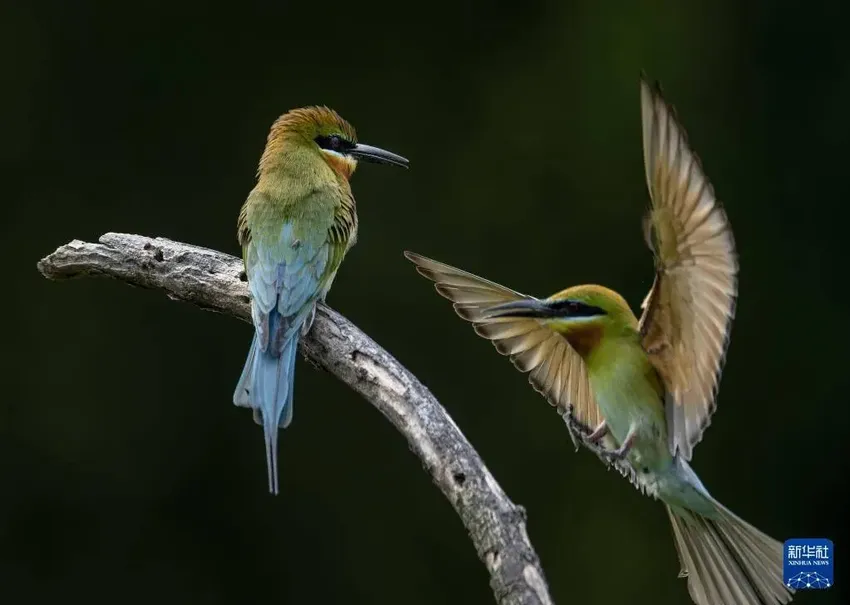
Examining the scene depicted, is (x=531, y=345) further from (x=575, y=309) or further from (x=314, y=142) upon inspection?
(x=314, y=142)

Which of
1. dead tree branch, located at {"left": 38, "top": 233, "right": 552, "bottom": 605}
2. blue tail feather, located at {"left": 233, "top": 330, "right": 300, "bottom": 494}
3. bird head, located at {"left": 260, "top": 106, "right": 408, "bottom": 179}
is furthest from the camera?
bird head, located at {"left": 260, "top": 106, "right": 408, "bottom": 179}

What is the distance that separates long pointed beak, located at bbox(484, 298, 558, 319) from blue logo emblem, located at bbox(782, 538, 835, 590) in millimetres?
830

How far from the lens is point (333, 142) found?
Result: 279 cm

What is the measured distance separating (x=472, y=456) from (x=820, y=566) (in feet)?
4.00

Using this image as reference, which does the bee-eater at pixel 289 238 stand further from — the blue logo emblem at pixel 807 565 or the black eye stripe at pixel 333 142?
the blue logo emblem at pixel 807 565

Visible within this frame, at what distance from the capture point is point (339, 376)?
2121 millimetres

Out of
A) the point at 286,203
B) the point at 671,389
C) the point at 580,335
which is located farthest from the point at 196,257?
the point at 671,389

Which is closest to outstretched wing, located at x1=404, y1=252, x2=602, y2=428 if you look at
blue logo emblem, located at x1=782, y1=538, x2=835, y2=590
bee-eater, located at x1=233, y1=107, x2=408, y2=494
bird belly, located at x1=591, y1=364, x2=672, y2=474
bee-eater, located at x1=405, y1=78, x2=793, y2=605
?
bee-eater, located at x1=405, y1=78, x2=793, y2=605

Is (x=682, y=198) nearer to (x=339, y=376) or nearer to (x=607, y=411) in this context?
(x=607, y=411)

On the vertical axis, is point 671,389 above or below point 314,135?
below

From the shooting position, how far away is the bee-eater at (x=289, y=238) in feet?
7.16

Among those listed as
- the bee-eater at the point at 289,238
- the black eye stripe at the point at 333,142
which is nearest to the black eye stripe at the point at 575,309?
the bee-eater at the point at 289,238

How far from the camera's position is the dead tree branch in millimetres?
1614

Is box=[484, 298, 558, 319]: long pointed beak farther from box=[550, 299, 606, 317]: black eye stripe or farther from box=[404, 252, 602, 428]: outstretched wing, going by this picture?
box=[404, 252, 602, 428]: outstretched wing
